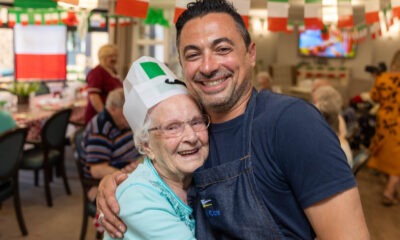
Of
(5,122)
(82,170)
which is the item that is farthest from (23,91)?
(82,170)

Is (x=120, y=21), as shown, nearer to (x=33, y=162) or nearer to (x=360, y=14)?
(x=33, y=162)

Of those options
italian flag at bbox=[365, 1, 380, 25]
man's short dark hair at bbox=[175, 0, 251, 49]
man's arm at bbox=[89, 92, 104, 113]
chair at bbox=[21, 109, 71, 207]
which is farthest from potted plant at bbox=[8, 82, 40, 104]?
man's short dark hair at bbox=[175, 0, 251, 49]

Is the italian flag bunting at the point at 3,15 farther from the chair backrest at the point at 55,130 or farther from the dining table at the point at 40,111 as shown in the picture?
the chair backrest at the point at 55,130

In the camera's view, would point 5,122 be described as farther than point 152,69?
Yes

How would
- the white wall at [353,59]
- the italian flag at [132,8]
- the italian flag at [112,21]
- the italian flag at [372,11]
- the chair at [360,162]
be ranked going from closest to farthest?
the italian flag at [132,8], the chair at [360,162], the italian flag at [372,11], the italian flag at [112,21], the white wall at [353,59]

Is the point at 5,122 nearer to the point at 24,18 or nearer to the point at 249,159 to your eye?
the point at 249,159

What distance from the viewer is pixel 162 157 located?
131 cm

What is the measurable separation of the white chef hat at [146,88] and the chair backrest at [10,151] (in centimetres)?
233

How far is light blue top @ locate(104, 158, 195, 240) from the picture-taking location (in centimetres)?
116

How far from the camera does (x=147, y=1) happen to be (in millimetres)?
2611

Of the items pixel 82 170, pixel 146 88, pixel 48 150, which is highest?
pixel 146 88

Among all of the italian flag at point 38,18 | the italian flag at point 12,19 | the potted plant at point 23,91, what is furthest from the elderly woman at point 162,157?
the italian flag at point 12,19

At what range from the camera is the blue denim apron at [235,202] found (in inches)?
43.4

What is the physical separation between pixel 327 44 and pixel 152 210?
12140 millimetres
